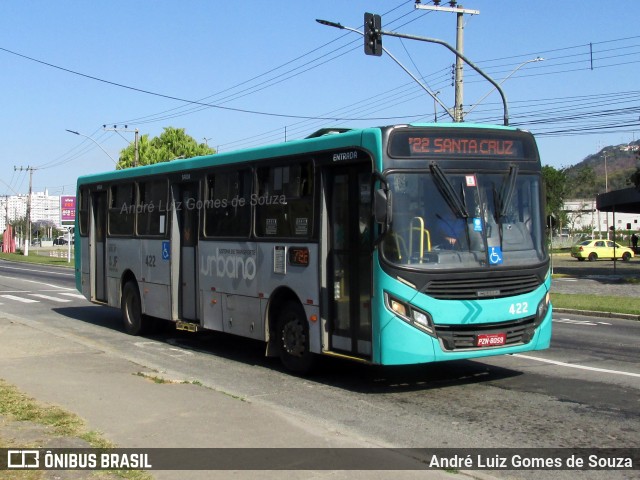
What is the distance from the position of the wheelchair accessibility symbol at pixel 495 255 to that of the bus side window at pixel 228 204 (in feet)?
13.2

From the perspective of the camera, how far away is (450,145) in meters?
9.10

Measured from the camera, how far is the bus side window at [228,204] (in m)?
11.6

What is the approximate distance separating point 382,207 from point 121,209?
896 centimetres

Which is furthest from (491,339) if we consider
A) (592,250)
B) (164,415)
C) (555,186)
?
(555,186)

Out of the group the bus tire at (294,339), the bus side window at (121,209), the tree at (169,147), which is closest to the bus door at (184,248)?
the bus side window at (121,209)

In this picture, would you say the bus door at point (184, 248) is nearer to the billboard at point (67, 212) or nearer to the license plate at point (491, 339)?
the license plate at point (491, 339)

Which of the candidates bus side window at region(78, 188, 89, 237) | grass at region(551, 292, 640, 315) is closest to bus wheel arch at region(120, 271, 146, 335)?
bus side window at region(78, 188, 89, 237)

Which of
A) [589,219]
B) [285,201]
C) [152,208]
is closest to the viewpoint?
[285,201]

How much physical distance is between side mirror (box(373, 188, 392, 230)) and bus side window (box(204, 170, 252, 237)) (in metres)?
3.43

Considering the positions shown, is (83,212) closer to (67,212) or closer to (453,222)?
(453,222)

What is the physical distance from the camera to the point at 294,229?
10.4 metres

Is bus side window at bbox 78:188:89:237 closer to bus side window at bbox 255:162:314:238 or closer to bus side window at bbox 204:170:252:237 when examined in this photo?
bus side window at bbox 204:170:252:237

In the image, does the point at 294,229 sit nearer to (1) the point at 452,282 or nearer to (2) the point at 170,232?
(1) the point at 452,282

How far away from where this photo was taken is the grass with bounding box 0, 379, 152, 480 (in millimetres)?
5621
